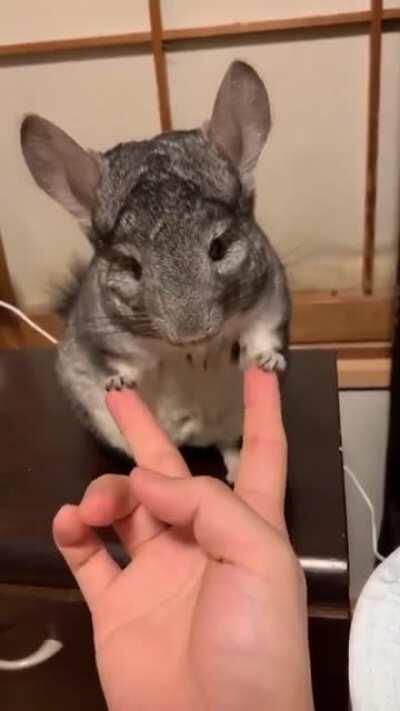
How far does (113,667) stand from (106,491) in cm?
10

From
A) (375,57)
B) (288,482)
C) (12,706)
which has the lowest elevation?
(12,706)

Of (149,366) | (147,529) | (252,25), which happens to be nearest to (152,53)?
(252,25)

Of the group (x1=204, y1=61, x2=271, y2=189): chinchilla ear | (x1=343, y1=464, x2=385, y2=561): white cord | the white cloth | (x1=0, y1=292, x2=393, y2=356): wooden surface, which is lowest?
(x1=343, y1=464, x2=385, y2=561): white cord

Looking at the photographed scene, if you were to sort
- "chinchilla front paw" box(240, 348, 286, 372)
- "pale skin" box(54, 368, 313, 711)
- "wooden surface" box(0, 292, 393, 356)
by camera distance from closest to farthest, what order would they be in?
"pale skin" box(54, 368, 313, 711) → "chinchilla front paw" box(240, 348, 286, 372) → "wooden surface" box(0, 292, 393, 356)

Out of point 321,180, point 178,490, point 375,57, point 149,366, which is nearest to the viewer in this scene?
point 178,490

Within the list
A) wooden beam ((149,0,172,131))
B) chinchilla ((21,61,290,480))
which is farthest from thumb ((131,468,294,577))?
wooden beam ((149,0,172,131))

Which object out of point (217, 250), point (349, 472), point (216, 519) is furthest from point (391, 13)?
point (216, 519)

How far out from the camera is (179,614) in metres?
0.51

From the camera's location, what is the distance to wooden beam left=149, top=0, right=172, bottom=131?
100 cm

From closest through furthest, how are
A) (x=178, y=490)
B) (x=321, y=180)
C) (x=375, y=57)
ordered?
(x=178, y=490)
(x=375, y=57)
(x=321, y=180)

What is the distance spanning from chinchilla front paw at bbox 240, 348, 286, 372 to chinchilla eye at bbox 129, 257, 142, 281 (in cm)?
12

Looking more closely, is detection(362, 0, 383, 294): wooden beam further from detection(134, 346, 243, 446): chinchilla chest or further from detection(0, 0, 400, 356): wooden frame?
detection(134, 346, 243, 446): chinchilla chest

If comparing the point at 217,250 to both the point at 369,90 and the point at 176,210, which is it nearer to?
the point at 176,210

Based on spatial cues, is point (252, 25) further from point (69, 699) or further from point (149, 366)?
point (69, 699)
